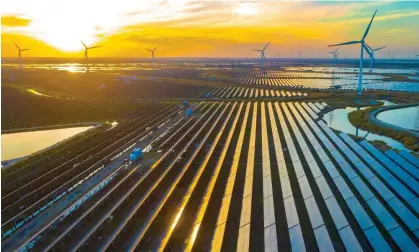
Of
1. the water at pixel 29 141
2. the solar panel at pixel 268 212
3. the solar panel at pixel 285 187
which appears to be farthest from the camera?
the water at pixel 29 141

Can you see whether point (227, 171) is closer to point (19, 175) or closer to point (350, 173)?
point (350, 173)

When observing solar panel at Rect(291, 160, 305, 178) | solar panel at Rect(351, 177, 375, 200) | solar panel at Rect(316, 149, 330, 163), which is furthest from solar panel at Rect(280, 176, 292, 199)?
solar panel at Rect(316, 149, 330, 163)

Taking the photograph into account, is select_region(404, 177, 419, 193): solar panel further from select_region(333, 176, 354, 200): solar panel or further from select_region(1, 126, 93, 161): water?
select_region(1, 126, 93, 161): water

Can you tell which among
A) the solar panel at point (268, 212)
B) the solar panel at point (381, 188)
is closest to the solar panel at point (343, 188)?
the solar panel at point (381, 188)

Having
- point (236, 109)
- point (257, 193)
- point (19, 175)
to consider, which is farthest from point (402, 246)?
point (236, 109)

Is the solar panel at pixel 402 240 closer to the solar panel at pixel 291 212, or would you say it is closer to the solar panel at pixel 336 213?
the solar panel at pixel 336 213

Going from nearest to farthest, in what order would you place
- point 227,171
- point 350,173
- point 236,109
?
point 350,173
point 227,171
point 236,109

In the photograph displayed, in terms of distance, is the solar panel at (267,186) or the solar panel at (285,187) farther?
the solar panel at (267,186)

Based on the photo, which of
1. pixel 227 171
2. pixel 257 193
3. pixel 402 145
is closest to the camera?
pixel 257 193
